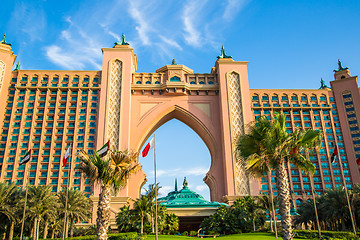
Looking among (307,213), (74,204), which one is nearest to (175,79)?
(74,204)

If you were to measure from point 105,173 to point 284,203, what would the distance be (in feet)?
41.5

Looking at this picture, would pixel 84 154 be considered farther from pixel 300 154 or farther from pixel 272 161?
pixel 300 154

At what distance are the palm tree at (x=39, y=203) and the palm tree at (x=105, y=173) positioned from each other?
1702cm

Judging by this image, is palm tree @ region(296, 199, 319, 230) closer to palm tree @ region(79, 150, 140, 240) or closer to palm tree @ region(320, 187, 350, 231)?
palm tree @ region(320, 187, 350, 231)

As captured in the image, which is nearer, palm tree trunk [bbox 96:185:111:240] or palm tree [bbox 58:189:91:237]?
palm tree trunk [bbox 96:185:111:240]

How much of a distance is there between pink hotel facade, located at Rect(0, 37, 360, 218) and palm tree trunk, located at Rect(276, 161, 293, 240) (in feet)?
107

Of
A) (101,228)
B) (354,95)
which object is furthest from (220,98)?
(101,228)

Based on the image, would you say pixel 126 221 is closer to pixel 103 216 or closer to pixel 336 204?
pixel 103 216

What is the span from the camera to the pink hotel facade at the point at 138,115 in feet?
193

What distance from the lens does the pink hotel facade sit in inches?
2322

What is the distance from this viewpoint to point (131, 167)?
25.8 meters

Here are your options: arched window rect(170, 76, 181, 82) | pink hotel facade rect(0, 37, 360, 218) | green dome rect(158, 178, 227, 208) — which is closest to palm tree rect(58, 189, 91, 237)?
pink hotel facade rect(0, 37, 360, 218)

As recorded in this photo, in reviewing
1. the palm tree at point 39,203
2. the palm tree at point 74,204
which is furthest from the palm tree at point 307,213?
the palm tree at point 39,203

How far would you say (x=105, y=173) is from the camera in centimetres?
2462
